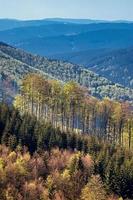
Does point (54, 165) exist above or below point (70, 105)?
above

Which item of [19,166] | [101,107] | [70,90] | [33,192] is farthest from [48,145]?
[101,107]

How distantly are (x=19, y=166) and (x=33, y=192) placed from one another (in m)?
10.8

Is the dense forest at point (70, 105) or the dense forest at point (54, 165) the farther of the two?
the dense forest at point (70, 105)

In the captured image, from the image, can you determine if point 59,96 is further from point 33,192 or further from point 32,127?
point 33,192

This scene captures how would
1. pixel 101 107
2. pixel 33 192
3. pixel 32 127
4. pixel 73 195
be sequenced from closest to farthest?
pixel 33 192, pixel 73 195, pixel 32 127, pixel 101 107

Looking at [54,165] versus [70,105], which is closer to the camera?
[54,165]

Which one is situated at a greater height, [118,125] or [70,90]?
[70,90]

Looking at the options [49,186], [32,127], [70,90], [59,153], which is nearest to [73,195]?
[49,186]

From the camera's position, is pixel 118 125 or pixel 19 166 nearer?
pixel 19 166

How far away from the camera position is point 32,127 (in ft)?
471

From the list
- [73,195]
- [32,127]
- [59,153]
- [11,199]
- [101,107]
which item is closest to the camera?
[11,199]

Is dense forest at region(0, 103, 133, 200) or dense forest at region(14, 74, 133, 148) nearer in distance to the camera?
dense forest at region(0, 103, 133, 200)

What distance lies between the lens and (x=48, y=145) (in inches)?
5448

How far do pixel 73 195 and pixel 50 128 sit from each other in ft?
122
